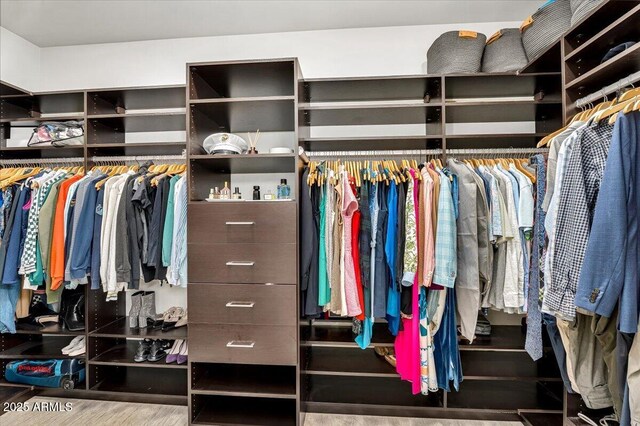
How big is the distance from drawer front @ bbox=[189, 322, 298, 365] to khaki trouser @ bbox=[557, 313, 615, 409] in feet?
4.29

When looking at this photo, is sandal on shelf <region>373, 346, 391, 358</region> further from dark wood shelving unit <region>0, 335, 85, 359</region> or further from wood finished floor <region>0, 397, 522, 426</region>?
dark wood shelving unit <region>0, 335, 85, 359</region>

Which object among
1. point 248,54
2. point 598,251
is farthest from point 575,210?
point 248,54

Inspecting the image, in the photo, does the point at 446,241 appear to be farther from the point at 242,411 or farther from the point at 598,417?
the point at 242,411

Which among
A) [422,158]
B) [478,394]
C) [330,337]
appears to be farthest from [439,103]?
[478,394]

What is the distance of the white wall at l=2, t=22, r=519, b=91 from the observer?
7.92ft

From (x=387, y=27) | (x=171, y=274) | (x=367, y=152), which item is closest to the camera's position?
(x=171, y=274)

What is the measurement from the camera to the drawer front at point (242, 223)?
5.75ft

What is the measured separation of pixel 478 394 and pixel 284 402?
130 centimetres

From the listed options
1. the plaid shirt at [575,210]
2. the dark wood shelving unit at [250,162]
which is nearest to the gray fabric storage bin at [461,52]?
the plaid shirt at [575,210]

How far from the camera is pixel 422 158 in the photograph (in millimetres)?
2303

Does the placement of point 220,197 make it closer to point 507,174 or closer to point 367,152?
point 367,152

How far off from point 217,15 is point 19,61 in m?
1.74

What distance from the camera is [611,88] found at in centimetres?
128

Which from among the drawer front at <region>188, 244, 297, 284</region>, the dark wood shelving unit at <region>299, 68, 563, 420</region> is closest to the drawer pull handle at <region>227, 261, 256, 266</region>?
the drawer front at <region>188, 244, 297, 284</region>
